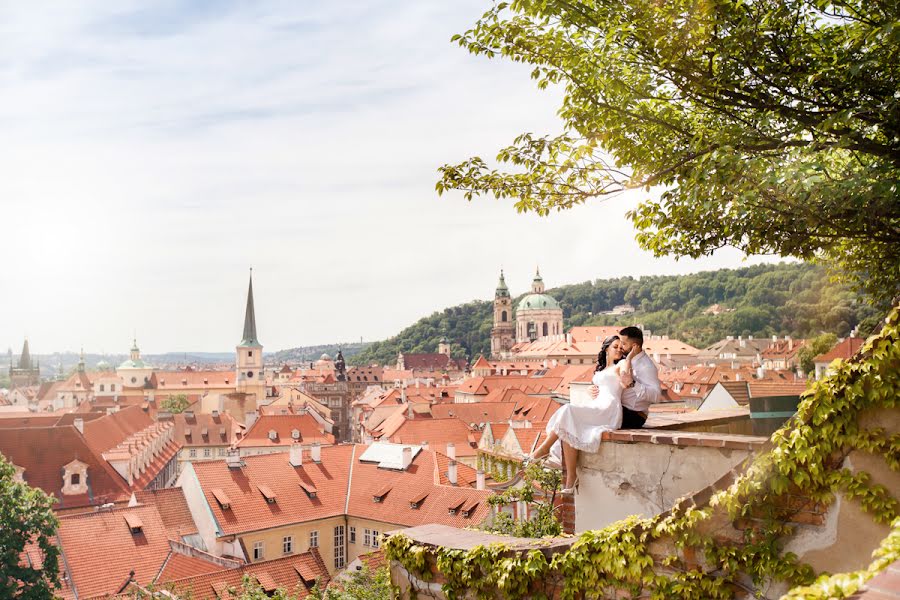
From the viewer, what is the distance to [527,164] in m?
8.34

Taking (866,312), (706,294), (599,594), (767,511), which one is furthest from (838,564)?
(706,294)

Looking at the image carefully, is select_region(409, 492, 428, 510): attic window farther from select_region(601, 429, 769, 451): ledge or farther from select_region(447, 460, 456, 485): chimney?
select_region(601, 429, 769, 451): ledge

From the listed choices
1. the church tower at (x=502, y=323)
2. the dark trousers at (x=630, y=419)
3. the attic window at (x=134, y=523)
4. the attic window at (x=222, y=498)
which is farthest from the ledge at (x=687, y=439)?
the church tower at (x=502, y=323)

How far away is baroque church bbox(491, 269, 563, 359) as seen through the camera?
18300 cm

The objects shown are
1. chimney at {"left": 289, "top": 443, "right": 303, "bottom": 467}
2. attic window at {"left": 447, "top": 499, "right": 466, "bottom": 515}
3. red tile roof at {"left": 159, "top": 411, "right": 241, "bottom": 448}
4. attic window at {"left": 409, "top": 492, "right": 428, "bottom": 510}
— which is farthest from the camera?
red tile roof at {"left": 159, "top": 411, "right": 241, "bottom": 448}

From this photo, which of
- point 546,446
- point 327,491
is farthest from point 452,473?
point 546,446

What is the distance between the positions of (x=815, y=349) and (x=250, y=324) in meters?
102

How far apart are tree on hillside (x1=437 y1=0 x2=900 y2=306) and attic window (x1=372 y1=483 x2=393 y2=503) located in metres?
27.8

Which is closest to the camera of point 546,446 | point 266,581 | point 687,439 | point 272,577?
point 687,439

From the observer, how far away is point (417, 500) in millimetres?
32688

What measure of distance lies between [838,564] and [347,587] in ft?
40.1

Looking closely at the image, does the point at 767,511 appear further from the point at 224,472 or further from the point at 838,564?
the point at 224,472

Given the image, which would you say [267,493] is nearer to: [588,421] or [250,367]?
[588,421]

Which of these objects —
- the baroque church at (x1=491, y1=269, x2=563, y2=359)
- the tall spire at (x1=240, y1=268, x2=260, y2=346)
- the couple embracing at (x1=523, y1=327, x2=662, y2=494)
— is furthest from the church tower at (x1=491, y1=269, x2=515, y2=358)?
the couple embracing at (x1=523, y1=327, x2=662, y2=494)
